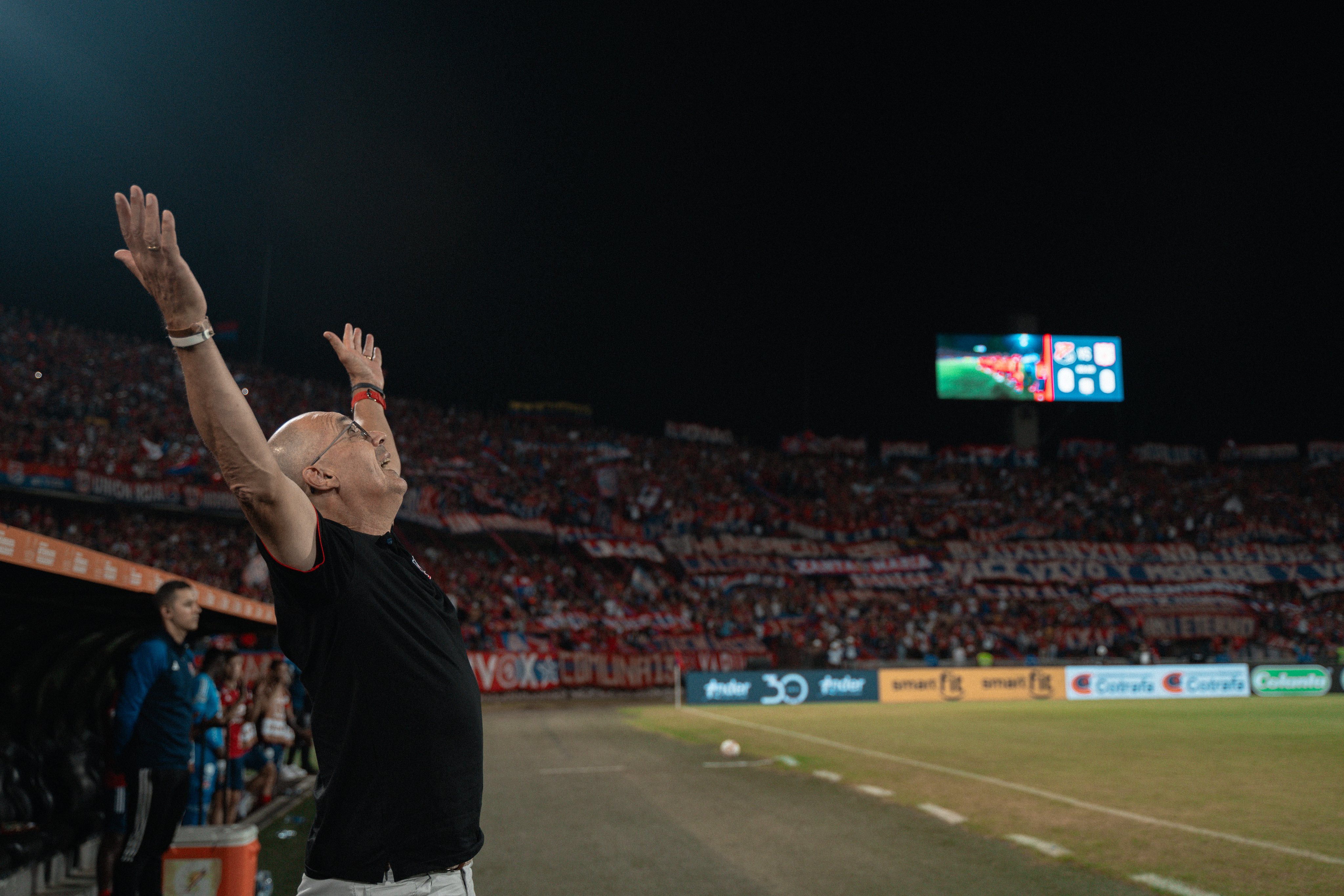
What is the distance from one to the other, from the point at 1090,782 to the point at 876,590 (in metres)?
30.2

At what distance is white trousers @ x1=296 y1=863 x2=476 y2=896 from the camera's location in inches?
91.7

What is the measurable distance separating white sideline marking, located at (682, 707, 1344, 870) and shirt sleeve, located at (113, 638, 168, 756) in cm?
741

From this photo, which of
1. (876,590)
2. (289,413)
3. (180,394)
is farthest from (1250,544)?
(180,394)

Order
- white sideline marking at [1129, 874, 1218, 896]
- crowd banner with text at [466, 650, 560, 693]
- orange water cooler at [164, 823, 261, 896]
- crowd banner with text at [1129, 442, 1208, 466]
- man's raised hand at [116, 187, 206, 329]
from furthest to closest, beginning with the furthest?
crowd banner with text at [1129, 442, 1208, 466]
crowd banner with text at [466, 650, 560, 693]
white sideline marking at [1129, 874, 1218, 896]
orange water cooler at [164, 823, 261, 896]
man's raised hand at [116, 187, 206, 329]

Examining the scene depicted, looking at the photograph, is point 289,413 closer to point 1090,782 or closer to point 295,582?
point 1090,782

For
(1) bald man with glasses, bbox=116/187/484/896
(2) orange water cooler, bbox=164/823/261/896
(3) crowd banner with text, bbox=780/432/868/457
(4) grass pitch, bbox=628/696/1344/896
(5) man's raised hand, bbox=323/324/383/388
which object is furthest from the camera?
(3) crowd banner with text, bbox=780/432/868/457

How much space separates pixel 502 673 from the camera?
29.8 meters

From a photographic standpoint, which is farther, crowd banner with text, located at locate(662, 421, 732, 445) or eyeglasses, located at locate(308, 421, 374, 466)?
crowd banner with text, located at locate(662, 421, 732, 445)

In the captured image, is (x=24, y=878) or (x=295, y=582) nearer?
(x=295, y=582)

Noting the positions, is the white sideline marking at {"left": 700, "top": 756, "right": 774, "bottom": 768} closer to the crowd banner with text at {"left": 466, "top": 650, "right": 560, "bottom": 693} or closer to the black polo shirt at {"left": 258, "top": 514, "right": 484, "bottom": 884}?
the black polo shirt at {"left": 258, "top": 514, "right": 484, "bottom": 884}

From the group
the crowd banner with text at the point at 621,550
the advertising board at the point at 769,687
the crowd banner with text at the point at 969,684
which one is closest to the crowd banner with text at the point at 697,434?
the crowd banner with text at the point at 621,550

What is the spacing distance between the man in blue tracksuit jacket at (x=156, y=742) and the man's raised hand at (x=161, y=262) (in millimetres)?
4727

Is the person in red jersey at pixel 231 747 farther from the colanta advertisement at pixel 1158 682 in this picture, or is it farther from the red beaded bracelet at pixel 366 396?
the colanta advertisement at pixel 1158 682

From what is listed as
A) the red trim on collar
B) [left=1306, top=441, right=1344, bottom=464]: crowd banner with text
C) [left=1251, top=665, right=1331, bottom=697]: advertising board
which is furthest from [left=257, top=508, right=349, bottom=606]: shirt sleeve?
[left=1306, top=441, right=1344, bottom=464]: crowd banner with text
